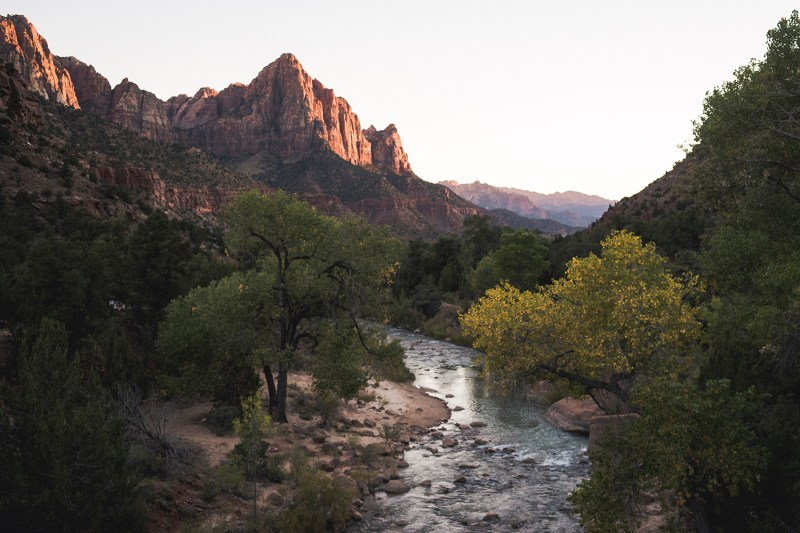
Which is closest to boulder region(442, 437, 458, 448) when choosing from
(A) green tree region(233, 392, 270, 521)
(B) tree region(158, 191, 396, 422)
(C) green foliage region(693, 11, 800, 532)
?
(B) tree region(158, 191, 396, 422)

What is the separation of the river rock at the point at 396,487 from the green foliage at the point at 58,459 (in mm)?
9469

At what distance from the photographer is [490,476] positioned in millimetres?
21094

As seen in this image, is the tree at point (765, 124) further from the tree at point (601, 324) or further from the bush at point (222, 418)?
the bush at point (222, 418)

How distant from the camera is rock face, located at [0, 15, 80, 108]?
14575 centimetres

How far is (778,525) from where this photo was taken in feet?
36.9

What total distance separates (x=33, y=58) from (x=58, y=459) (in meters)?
197

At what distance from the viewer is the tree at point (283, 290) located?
2211 centimetres

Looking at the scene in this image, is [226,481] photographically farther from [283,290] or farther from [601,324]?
[601,324]

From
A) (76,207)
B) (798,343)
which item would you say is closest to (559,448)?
(798,343)

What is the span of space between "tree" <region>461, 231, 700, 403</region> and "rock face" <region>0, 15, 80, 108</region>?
162475mm

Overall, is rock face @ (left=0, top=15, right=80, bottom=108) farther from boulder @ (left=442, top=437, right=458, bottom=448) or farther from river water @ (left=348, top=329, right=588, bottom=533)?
boulder @ (left=442, top=437, right=458, bottom=448)

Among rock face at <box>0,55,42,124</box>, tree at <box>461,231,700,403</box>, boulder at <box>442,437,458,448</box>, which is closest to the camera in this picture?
tree at <box>461,231,700,403</box>

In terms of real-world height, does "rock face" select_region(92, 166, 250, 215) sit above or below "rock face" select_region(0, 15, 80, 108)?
below

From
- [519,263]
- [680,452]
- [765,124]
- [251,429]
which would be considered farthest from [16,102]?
[680,452]
